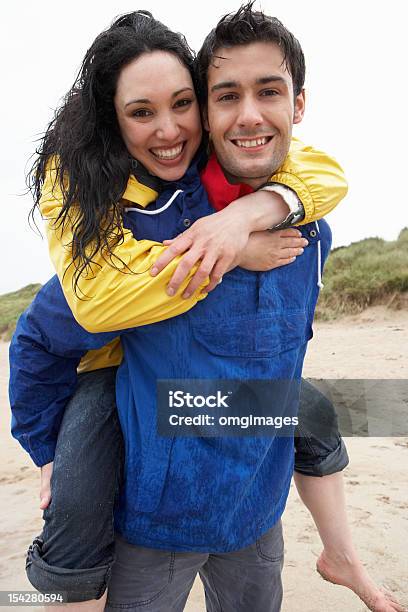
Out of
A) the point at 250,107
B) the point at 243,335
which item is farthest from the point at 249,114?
the point at 243,335

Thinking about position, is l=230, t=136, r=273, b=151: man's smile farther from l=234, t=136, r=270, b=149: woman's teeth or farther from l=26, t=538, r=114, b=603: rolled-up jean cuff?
l=26, t=538, r=114, b=603: rolled-up jean cuff

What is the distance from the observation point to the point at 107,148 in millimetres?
1826

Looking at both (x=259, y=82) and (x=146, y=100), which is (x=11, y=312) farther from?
(x=259, y=82)

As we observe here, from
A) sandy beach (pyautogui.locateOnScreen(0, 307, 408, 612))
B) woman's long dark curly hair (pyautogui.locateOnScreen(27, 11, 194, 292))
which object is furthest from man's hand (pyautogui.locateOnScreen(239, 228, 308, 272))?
sandy beach (pyautogui.locateOnScreen(0, 307, 408, 612))

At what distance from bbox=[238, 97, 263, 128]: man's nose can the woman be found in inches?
6.2

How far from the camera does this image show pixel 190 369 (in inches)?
66.6

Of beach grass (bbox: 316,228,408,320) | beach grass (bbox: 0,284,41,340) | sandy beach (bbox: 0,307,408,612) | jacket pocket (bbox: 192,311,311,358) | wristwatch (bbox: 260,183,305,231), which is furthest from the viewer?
beach grass (bbox: 0,284,41,340)

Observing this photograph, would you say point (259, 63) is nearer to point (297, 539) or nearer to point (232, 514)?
point (232, 514)

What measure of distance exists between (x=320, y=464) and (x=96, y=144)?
141cm

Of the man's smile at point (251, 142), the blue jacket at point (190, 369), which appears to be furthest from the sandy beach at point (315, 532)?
the man's smile at point (251, 142)

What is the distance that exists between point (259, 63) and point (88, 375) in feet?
3.57

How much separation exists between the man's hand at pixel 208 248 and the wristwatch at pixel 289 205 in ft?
0.49

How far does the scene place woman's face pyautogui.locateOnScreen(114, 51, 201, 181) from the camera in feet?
5.82

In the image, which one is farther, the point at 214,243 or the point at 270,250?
the point at 270,250
